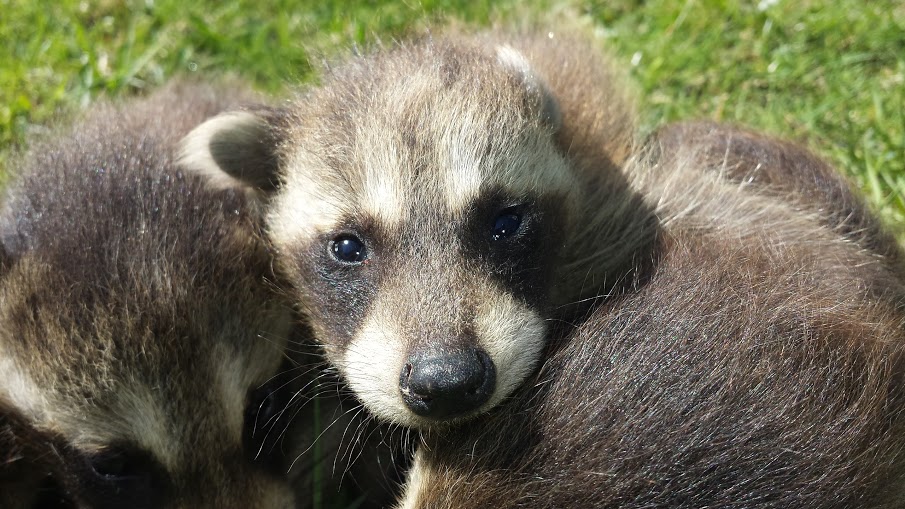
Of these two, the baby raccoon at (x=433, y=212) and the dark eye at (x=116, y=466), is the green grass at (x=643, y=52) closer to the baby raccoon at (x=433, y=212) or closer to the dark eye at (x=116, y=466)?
the baby raccoon at (x=433, y=212)

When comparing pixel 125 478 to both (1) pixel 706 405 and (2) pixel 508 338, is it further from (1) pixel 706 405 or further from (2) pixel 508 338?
(1) pixel 706 405

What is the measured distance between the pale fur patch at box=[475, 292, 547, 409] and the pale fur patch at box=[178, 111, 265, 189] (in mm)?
1480

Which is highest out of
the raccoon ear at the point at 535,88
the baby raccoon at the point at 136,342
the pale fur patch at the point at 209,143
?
the raccoon ear at the point at 535,88

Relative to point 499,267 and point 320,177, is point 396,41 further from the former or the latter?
point 499,267

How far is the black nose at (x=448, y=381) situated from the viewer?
3.69 m

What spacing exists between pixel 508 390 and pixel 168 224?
63.6 inches

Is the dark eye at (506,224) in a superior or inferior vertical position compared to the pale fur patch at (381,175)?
superior

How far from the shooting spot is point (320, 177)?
4.59 meters

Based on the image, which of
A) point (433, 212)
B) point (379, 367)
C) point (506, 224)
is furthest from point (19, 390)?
point (506, 224)

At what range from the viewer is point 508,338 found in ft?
12.7

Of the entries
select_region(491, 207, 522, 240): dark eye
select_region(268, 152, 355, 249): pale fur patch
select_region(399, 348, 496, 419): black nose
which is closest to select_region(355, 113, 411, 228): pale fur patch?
select_region(268, 152, 355, 249): pale fur patch

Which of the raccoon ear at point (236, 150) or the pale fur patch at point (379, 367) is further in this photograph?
the raccoon ear at point (236, 150)

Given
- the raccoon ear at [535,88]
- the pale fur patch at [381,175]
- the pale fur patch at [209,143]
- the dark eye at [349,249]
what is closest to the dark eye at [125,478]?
the dark eye at [349,249]

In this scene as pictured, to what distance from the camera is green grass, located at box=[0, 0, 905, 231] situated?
6.41 metres
